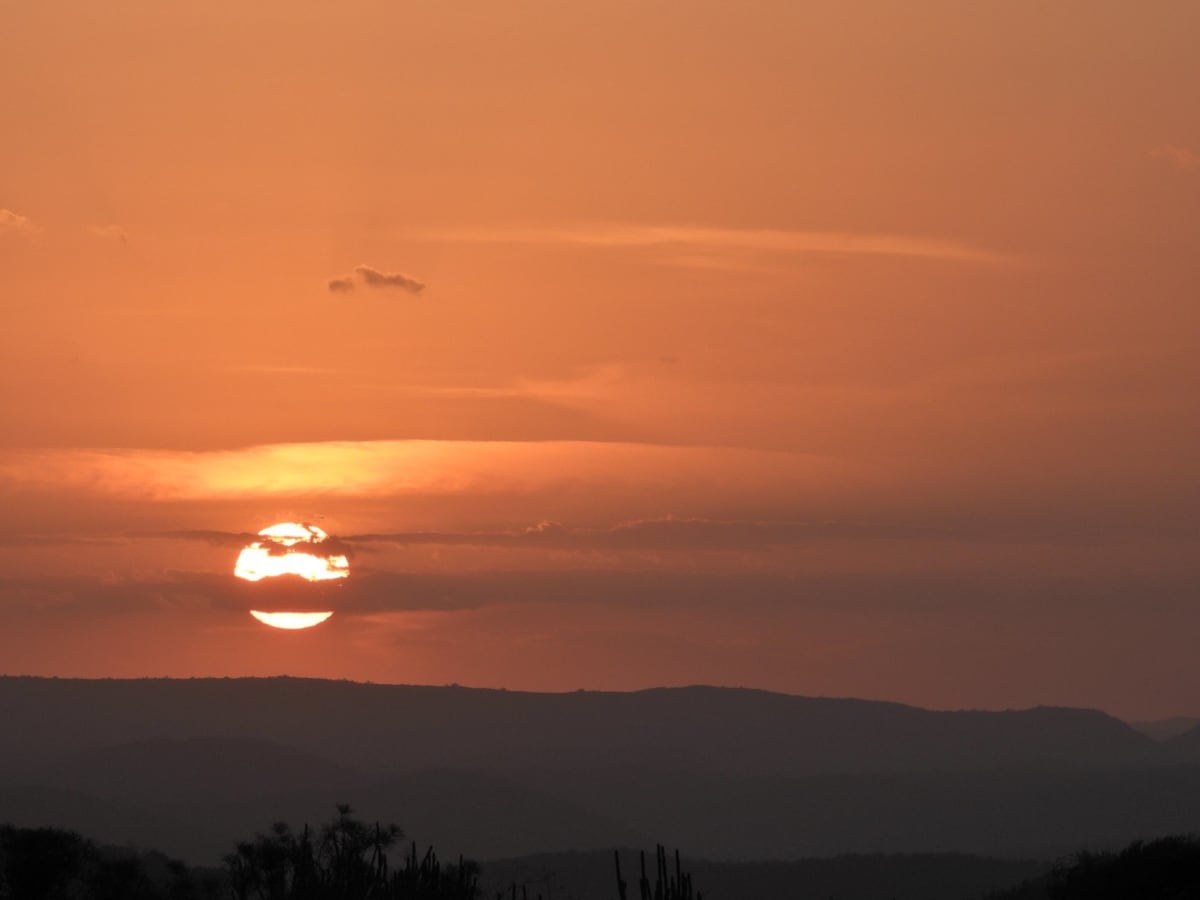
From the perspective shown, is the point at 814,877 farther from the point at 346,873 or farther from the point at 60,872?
the point at 60,872

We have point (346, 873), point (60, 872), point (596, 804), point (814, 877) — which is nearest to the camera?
point (346, 873)

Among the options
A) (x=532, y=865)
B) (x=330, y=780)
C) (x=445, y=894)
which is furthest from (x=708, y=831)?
(x=445, y=894)

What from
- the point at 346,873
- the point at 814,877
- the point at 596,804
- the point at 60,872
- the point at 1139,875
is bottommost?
the point at 1139,875

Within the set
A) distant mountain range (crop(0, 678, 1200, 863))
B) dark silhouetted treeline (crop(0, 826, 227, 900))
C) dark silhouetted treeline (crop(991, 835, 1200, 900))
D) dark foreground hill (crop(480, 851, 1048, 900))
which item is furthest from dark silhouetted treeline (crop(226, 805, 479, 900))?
distant mountain range (crop(0, 678, 1200, 863))

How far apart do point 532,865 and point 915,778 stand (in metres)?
98.9

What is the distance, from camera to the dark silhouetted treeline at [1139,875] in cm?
4619

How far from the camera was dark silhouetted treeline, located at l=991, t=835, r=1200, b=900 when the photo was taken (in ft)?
152

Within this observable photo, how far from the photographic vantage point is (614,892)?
286ft

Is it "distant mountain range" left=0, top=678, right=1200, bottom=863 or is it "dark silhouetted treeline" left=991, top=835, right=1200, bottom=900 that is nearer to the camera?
"dark silhouetted treeline" left=991, top=835, right=1200, bottom=900

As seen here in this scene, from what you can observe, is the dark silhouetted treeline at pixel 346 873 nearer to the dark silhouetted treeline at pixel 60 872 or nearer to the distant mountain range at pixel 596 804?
the dark silhouetted treeline at pixel 60 872

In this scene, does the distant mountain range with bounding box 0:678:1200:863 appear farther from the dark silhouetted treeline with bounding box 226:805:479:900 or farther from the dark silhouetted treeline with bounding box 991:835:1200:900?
the dark silhouetted treeline with bounding box 226:805:479:900

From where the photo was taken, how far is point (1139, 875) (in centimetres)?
4794

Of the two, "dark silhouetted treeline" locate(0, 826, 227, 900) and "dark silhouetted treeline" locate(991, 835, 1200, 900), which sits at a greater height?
"dark silhouetted treeline" locate(0, 826, 227, 900)

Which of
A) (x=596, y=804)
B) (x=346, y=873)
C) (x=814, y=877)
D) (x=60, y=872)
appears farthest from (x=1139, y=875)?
(x=596, y=804)
